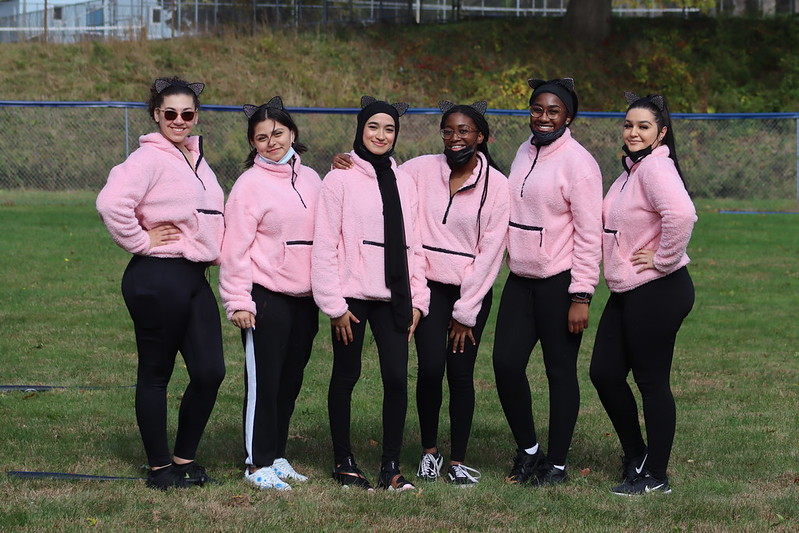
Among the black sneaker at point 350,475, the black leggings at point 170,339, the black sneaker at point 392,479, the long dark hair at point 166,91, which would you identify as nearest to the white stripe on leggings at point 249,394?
the black leggings at point 170,339

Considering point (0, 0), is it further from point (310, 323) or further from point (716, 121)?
point (310, 323)

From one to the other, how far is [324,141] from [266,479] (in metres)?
15.0

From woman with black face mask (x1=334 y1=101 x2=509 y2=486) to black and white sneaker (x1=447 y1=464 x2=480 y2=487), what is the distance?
1.4 inches

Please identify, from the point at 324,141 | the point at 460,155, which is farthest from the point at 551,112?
the point at 324,141

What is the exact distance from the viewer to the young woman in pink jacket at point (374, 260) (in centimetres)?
556

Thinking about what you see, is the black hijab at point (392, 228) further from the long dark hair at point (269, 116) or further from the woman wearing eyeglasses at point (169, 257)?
the woman wearing eyeglasses at point (169, 257)

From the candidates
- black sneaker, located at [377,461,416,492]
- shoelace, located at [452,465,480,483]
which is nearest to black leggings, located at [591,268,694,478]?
shoelace, located at [452,465,480,483]

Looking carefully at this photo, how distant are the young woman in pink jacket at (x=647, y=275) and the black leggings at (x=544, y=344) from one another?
172 mm

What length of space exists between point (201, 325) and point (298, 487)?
3.17 ft

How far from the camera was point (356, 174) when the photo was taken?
5.66m

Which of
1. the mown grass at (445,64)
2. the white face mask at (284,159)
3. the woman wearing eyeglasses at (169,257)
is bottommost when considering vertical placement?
the woman wearing eyeglasses at (169,257)

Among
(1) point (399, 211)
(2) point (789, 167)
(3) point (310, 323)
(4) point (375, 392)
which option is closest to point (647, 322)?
(1) point (399, 211)

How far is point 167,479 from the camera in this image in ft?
18.5

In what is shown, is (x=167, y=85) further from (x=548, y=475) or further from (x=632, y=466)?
(x=632, y=466)
